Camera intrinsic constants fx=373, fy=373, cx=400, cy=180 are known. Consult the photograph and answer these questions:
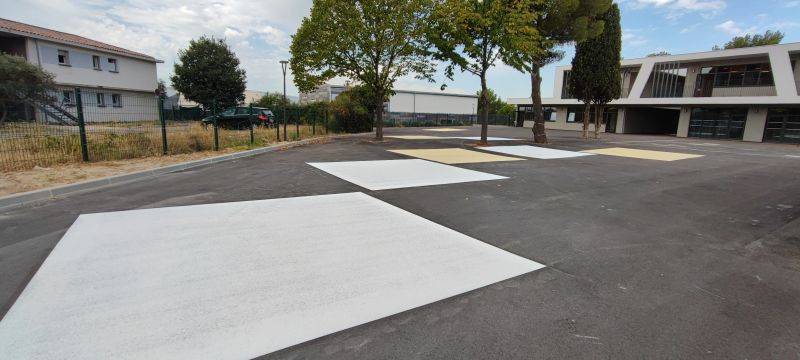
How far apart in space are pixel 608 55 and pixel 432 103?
32.6 metres

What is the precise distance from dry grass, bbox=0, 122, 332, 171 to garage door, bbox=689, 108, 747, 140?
36.4 metres

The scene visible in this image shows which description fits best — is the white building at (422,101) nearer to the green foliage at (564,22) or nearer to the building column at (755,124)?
the green foliage at (564,22)

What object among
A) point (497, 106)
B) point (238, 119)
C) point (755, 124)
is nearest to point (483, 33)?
point (238, 119)

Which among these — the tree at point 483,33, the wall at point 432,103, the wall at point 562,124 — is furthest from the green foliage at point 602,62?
the wall at point 432,103

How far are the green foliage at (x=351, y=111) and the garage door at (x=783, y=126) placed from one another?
29908 millimetres

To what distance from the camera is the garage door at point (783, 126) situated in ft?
87.8

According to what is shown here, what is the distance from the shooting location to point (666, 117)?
133 feet

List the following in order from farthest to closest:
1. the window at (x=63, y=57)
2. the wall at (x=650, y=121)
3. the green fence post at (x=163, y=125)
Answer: the wall at (x=650, y=121) < the window at (x=63, y=57) < the green fence post at (x=163, y=125)

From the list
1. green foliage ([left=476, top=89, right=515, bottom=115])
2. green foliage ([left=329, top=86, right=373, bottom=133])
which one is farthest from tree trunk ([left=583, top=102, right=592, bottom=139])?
green foliage ([left=476, top=89, right=515, bottom=115])

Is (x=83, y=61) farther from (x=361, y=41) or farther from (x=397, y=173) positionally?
(x=397, y=173)

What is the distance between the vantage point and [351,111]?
2591 cm

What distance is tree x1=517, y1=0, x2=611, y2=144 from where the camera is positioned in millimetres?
18578

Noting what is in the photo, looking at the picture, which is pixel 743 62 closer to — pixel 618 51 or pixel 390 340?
pixel 618 51

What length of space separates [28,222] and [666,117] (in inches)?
1952
